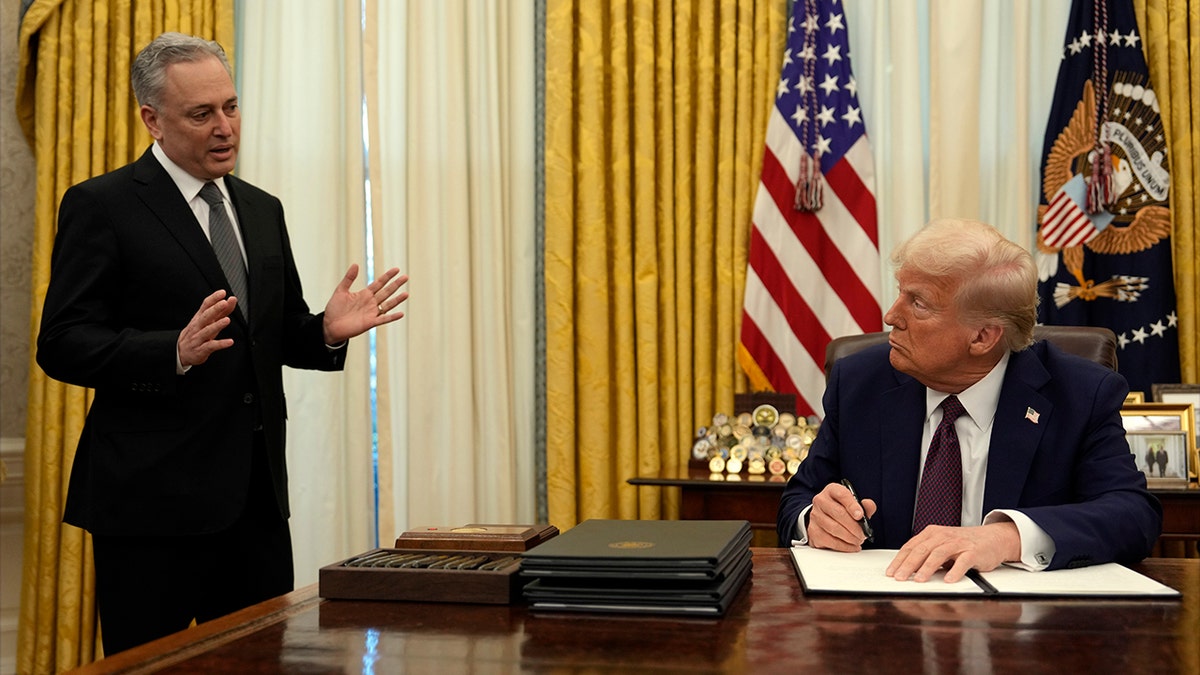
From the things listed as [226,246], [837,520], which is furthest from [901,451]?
[226,246]

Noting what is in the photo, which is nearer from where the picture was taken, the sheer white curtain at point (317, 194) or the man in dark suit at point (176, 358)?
the man in dark suit at point (176, 358)

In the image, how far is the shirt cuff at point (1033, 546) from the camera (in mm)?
1686

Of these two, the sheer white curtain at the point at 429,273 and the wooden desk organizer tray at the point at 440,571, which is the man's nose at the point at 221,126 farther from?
the sheer white curtain at the point at 429,273

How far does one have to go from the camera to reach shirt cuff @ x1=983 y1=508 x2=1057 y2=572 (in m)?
1.69

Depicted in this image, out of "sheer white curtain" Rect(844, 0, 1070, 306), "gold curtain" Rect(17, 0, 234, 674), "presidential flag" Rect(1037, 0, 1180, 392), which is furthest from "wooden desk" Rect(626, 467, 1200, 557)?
"gold curtain" Rect(17, 0, 234, 674)

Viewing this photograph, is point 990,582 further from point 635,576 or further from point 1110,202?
point 1110,202

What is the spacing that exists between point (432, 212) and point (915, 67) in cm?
196

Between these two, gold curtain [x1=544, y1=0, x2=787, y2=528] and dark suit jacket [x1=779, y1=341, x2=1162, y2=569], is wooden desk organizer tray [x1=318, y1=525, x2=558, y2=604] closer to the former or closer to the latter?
dark suit jacket [x1=779, y1=341, x2=1162, y2=569]

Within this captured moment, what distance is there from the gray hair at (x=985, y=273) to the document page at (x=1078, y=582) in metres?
0.56

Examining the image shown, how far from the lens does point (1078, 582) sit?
1590mm

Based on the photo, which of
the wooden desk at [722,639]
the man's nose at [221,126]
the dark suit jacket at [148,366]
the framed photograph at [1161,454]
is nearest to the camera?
the wooden desk at [722,639]

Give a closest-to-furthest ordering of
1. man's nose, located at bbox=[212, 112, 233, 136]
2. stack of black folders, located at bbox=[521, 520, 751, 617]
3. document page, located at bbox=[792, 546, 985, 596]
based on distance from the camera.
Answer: stack of black folders, located at bbox=[521, 520, 751, 617] < document page, located at bbox=[792, 546, 985, 596] < man's nose, located at bbox=[212, 112, 233, 136]

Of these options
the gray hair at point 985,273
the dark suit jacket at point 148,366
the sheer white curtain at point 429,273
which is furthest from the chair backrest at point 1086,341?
the sheer white curtain at point 429,273

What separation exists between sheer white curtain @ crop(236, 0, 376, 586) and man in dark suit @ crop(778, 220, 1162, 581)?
265 cm
